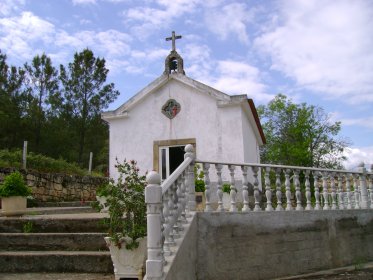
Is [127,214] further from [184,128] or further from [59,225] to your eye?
[184,128]

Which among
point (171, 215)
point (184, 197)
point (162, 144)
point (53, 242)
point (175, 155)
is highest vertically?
point (162, 144)

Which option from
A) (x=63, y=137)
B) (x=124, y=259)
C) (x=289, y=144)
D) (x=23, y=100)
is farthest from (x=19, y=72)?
(x=124, y=259)

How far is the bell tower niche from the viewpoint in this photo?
498 inches

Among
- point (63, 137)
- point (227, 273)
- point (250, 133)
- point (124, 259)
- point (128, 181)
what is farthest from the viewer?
point (63, 137)

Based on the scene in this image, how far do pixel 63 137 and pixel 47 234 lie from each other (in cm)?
2164

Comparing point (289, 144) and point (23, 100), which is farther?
point (289, 144)

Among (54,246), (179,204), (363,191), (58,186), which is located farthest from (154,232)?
(58,186)

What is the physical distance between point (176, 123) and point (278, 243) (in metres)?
5.95

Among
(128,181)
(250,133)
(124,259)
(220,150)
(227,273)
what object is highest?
(250,133)

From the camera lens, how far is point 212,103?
11828 millimetres

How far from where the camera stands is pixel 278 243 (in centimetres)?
689

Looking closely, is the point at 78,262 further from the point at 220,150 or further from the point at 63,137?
the point at 63,137

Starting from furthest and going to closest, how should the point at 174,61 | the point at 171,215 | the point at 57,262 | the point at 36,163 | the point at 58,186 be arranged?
the point at 36,163 < the point at 58,186 < the point at 174,61 < the point at 57,262 < the point at 171,215

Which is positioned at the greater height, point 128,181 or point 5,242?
point 128,181
